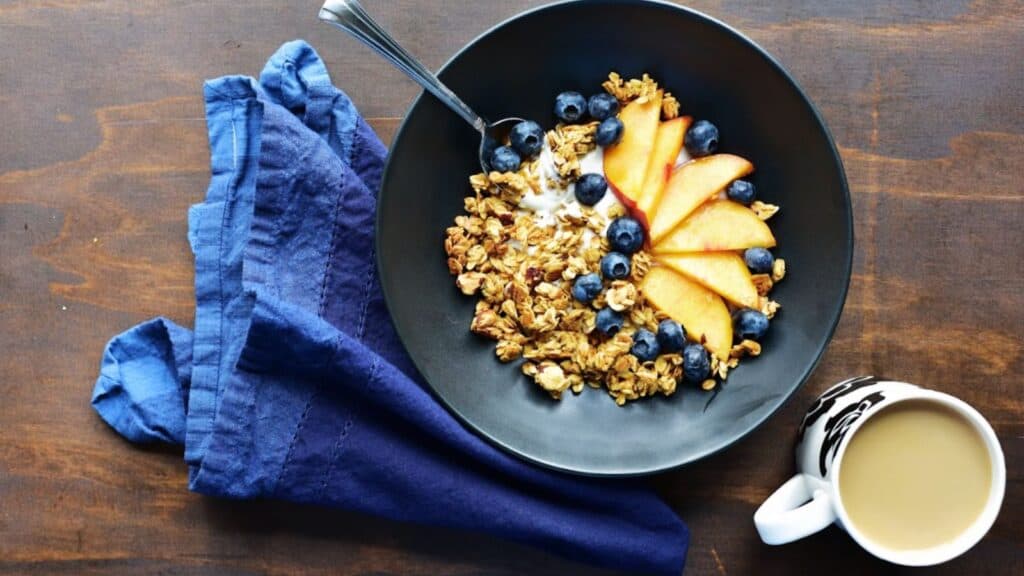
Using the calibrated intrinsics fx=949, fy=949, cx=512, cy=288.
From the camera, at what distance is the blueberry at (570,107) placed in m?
1.02

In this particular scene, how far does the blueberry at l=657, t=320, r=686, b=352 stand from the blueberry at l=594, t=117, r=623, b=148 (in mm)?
197

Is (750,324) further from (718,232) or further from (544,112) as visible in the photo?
(544,112)

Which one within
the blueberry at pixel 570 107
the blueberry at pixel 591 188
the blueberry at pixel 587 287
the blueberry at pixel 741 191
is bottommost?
the blueberry at pixel 587 287

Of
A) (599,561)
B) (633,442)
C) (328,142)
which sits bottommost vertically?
(599,561)

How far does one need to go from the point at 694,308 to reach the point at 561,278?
0.14 meters

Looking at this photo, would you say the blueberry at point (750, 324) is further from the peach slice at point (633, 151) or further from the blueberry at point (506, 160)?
the blueberry at point (506, 160)

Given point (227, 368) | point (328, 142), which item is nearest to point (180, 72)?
→ point (328, 142)

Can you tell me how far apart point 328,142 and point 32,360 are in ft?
1.43

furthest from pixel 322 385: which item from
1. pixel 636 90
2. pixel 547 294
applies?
pixel 636 90

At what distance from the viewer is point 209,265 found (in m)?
1.06

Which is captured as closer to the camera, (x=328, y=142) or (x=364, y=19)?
(x=364, y=19)

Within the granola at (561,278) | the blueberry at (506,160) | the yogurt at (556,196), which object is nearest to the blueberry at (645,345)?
the granola at (561,278)

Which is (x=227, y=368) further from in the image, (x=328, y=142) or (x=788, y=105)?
(x=788, y=105)

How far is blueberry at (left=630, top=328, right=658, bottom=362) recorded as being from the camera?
0.99 meters
